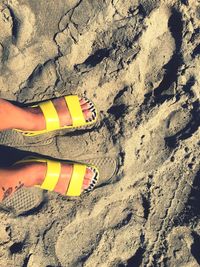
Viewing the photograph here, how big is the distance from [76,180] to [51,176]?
19 centimetres

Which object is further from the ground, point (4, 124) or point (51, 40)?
point (51, 40)

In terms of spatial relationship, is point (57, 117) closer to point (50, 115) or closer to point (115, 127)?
point (50, 115)

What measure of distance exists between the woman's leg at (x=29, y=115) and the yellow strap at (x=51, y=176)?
293mm

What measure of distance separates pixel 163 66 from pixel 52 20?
3.04 ft

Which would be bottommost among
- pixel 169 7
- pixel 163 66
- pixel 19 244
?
pixel 19 244

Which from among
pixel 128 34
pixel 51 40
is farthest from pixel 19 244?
pixel 128 34

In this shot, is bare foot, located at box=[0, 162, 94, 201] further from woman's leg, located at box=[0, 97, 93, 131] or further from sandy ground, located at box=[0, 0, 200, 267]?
woman's leg, located at box=[0, 97, 93, 131]

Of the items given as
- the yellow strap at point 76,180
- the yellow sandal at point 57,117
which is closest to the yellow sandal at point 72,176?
the yellow strap at point 76,180

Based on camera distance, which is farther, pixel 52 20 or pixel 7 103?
pixel 52 20

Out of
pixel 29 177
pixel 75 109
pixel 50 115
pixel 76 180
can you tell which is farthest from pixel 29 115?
pixel 76 180

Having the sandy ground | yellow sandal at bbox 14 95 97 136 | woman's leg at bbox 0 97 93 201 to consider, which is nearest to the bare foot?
woman's leg at bbox 0 97 93 201

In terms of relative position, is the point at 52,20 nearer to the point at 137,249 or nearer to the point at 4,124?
the point at 4,124

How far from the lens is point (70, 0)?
315cm

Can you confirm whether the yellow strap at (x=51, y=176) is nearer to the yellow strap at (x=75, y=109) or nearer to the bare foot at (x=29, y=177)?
the bare foot at (x=29, y=177)
